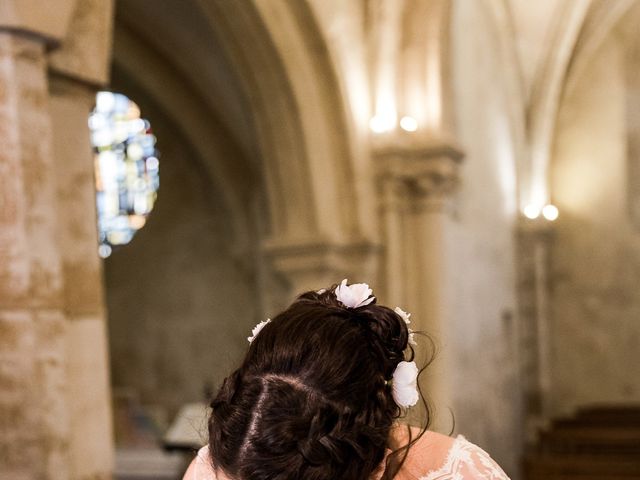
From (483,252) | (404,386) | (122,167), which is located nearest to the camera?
(404,386)

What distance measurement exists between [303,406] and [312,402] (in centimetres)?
2

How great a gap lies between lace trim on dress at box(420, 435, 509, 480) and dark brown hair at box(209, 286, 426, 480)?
0.66ft

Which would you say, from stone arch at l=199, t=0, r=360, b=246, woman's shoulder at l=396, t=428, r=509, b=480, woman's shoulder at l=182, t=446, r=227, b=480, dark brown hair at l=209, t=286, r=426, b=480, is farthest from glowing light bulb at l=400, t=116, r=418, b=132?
dark brown hair at l=209, t=286, r=426, b=480

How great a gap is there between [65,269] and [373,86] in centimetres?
416

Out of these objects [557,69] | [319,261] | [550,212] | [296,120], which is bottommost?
[319,261]

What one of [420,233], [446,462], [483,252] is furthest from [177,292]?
[446,462]

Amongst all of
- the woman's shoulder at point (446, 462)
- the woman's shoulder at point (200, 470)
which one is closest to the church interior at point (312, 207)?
the woman's shoulder at point (200, 470)

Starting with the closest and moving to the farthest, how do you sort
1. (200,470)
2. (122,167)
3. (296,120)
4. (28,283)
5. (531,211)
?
(200,470), (28,283), (296,120), (122,167), (531,211)

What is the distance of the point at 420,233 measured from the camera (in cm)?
699

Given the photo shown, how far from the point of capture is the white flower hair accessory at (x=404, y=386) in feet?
4.85

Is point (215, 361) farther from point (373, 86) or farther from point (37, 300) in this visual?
point (37, 300)

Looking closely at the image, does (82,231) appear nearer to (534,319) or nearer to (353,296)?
(353,296)

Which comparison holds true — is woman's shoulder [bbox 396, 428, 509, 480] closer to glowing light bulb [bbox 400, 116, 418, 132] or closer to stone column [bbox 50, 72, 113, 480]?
stone column [bbox 50, 72, 113, 480]

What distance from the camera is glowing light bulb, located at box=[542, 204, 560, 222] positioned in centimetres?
1140
